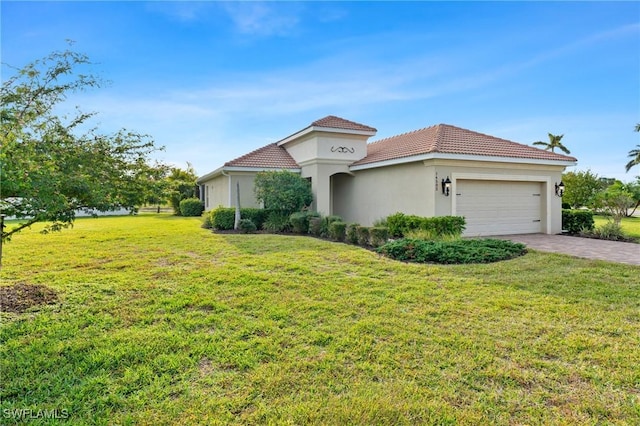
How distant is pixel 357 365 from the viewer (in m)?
3.61

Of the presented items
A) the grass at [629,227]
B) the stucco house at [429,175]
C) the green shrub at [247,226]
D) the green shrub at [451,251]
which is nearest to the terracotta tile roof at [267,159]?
the stucco house at [429,175]

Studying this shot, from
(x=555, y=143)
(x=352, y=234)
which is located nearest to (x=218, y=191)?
(x=352, y=234)

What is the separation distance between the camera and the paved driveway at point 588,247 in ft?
30.3

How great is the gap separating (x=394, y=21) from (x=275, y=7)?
179 inches

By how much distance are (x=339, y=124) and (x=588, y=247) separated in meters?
11.4

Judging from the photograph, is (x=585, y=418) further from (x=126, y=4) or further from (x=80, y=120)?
(x=126, y=4)

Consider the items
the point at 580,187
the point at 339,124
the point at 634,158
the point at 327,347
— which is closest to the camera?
the point at 327,347

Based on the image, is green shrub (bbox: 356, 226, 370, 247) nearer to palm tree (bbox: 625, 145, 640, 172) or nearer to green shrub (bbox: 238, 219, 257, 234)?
green shrub (bbox: 238, 219, 257, 234)

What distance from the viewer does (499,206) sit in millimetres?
14305

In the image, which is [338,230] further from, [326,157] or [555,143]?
[555,143]

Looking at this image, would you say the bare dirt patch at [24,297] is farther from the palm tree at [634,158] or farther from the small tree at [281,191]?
the palm tree at [634,158]

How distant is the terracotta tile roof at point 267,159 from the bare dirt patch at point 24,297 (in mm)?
11963

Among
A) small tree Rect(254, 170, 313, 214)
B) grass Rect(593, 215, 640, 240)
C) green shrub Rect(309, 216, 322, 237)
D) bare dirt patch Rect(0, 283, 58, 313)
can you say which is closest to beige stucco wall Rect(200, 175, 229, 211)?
small tree Rect(254, 170, 313, 214)

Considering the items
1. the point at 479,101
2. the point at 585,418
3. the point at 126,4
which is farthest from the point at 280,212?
the point at 585,418
